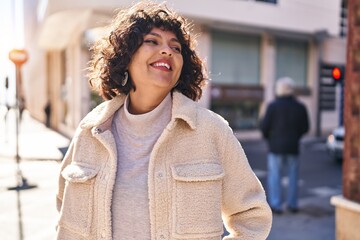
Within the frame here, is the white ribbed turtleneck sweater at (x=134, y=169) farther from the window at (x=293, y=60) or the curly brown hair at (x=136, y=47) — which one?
the window at (x=293, y=60)

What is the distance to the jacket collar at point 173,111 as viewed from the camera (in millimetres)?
1672

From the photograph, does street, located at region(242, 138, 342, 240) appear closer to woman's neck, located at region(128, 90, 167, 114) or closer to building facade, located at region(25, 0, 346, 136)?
woman's neck, located at region(128, 90, 167, 114)

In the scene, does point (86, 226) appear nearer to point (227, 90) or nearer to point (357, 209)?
point (357, 209)

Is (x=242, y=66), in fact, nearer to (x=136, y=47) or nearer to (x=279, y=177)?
(x=279, y=177)

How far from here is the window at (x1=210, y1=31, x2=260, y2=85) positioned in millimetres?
17250

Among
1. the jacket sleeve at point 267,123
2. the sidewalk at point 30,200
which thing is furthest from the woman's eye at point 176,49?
the jacket sleeve at point 267,123

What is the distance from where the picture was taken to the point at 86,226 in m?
1.72

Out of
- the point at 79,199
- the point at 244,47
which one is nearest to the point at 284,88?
the point at 79,199

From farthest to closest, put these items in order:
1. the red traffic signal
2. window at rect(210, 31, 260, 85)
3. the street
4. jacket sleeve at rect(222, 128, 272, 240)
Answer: window at rect(210, 31, 260, 85) → the red traffic signal → the street → jacket sleeve at rect(222, 128, 272, 240)

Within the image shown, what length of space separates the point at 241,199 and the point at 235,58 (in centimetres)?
1637

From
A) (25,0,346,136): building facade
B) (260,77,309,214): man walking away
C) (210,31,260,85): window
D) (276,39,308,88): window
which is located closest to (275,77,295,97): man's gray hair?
(260,77,309,214): man walking away

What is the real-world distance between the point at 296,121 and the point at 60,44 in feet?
50.6

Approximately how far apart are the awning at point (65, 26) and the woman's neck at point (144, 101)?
471 inches

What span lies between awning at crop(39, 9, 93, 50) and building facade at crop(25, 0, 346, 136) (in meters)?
0.03
